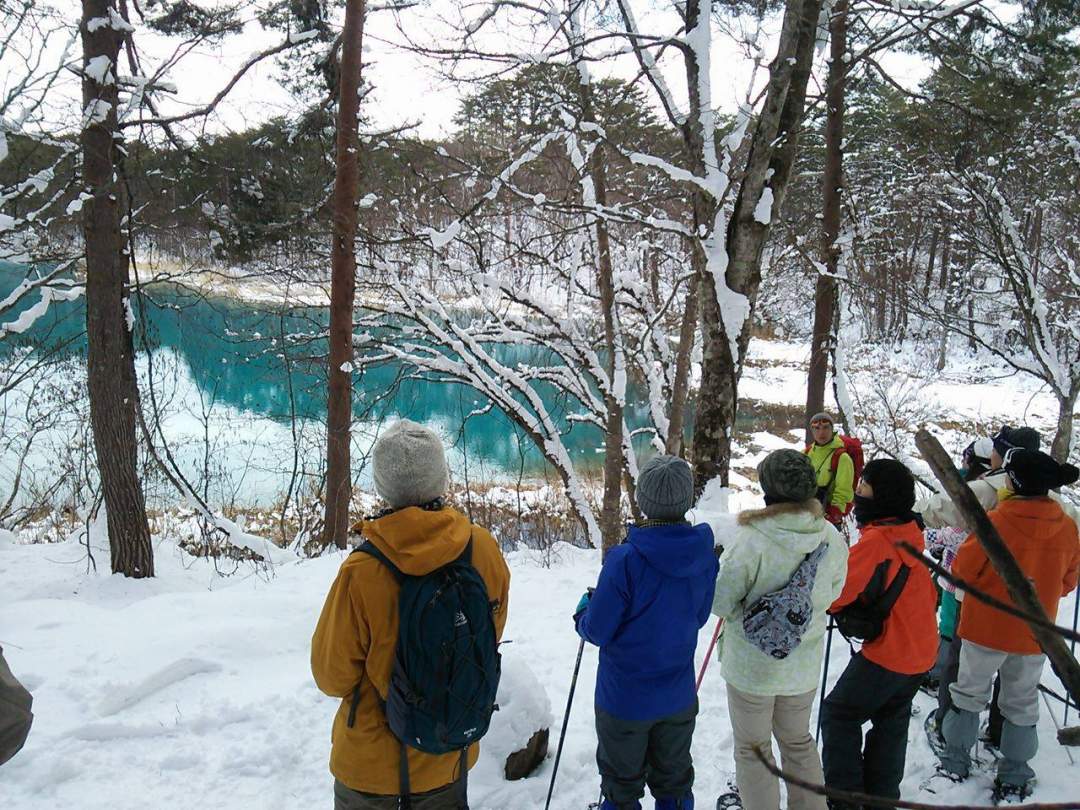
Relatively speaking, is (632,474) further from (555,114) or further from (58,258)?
(58,258)

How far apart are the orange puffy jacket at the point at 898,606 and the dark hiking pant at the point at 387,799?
1.60 m

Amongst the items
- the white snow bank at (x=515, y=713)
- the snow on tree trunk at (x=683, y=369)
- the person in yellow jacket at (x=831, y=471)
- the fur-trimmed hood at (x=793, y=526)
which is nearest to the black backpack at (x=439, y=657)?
the fur-trimmed hood at (x=793, y=526)

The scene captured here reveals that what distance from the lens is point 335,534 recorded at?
7586mm

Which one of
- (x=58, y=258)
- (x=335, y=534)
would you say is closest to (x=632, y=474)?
(x=335, y=534)

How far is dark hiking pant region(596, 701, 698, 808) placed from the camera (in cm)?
234

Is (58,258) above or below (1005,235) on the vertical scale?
below

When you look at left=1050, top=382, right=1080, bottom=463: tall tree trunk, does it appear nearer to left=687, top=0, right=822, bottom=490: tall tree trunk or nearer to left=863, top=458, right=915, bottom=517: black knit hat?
left=687, top=0, right=822, bottom=490: tall tree trunk

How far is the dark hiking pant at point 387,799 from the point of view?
1.95 m

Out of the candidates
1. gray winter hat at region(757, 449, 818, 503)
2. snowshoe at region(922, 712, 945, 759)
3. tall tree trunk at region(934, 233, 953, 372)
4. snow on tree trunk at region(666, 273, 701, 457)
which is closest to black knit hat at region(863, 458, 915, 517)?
gray winter hat at region(757, 449, 818, 503)

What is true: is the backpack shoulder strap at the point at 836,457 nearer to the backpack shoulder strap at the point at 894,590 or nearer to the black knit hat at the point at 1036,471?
the black knit hat at the point at 1036,471

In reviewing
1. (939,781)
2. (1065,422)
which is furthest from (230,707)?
(1065,422)

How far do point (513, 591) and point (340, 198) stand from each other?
460cm

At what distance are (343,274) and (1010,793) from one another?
6.91 m

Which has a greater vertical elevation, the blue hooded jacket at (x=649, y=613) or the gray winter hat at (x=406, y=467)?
the gray winter hat at (x=406, y=467)
